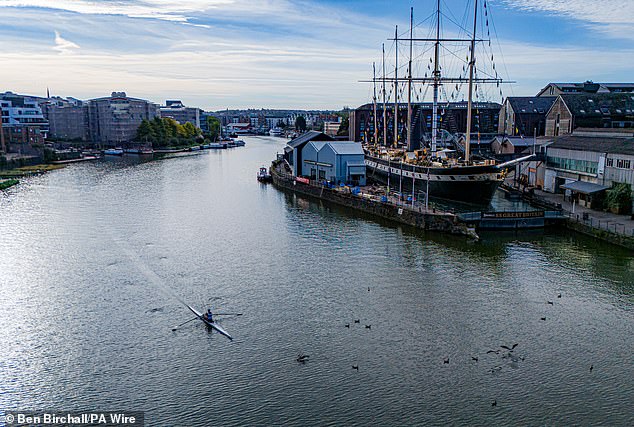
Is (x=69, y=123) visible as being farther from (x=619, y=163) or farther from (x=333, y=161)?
(x=619, y=163)

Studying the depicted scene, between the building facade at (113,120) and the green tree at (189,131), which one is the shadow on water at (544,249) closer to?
the building facade at (113,120)

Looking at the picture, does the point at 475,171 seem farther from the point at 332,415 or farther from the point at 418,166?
the point at 332,415

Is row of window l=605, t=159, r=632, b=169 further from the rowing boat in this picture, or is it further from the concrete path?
the rowing boat

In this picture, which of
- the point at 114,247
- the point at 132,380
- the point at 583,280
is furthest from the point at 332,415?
the point at 114,247

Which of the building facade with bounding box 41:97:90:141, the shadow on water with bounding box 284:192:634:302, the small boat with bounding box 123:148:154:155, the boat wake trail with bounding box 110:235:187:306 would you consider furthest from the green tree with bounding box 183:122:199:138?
the boat wake trail with bounding box 110:235:187:306

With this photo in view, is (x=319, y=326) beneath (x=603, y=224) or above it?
beneath

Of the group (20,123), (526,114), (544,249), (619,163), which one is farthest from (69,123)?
(544,249)

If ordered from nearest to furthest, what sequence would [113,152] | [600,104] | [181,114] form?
[600,104]
[113,152]
[181,114]

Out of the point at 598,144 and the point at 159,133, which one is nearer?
the point at 598,144
